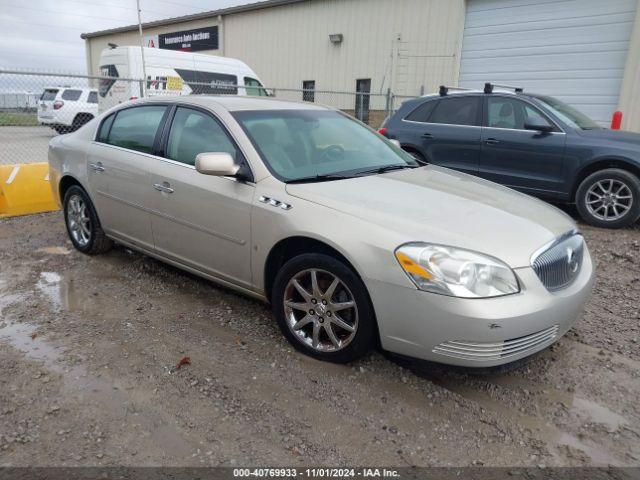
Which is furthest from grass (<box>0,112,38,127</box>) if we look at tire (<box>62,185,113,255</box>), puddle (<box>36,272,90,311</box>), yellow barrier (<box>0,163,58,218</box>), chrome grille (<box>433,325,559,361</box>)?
chrome grille (<box>433,325,559,361</box>)

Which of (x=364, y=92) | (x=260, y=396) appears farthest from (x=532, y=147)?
(x=364, y=92)

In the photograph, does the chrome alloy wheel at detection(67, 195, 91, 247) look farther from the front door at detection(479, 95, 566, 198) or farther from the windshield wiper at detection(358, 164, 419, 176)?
the front door at detection(479, 95, 566, 198)

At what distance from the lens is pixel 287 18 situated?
18312 millimetres

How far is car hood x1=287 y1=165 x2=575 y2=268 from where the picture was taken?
8.78 feet

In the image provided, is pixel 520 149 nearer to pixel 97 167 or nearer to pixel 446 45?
pixel 97 167

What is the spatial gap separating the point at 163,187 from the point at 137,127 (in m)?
0.81

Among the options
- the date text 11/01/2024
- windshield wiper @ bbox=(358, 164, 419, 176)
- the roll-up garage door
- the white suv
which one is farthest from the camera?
the white suv

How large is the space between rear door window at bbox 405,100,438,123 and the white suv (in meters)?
14.5

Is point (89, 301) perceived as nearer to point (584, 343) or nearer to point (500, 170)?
point (584, 343)

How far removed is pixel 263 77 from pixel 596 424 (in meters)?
19.3

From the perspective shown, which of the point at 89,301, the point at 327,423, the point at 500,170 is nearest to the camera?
the point at 327,423

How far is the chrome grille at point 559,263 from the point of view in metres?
2.73

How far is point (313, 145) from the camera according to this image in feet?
12.1

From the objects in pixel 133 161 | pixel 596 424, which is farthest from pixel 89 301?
pixel 596 424
